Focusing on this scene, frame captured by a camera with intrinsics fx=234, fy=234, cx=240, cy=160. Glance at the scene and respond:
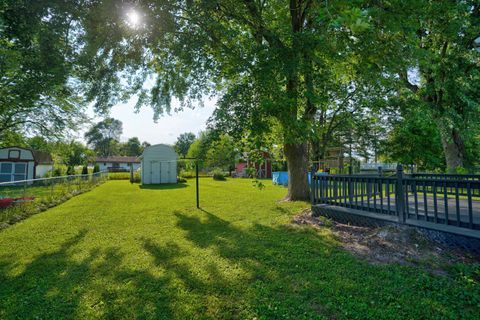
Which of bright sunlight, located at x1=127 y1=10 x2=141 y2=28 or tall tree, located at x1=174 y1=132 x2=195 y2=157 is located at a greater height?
tall tree, located at x1=174 y1=132 x2=195 y2=157

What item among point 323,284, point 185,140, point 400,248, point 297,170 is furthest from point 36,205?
point 185,140

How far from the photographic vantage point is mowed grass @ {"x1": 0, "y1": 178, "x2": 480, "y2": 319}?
254 centimetres

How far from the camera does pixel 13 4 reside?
4.06m

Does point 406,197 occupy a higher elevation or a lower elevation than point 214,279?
higher

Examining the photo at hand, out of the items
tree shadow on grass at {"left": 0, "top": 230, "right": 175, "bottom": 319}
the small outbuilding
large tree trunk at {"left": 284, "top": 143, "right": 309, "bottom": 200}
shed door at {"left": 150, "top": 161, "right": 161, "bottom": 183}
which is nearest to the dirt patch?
tree shadow on grass at {"left": 0, "top": 230, "right": 175, "bottom": 319}

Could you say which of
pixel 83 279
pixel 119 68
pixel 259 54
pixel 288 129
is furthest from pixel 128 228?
pixel 259 54

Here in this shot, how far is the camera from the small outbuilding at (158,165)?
801 inches

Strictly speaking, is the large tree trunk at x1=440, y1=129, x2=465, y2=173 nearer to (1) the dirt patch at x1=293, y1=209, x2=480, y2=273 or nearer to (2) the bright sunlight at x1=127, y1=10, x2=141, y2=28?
(1) the dirt patch at x1=293, y1=209, x2=480, y2=273

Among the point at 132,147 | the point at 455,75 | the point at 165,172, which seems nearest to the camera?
the point at 455,75

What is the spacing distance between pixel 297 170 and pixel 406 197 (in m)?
4.61

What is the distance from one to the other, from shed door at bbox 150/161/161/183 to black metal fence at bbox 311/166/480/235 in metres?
17.0

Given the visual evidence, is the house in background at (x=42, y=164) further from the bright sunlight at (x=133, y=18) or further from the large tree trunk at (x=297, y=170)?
the large tree trunk at (x=297, y=170)

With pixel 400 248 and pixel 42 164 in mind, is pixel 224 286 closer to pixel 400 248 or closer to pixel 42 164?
pixel 400 248

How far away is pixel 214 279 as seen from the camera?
3.27 metres
